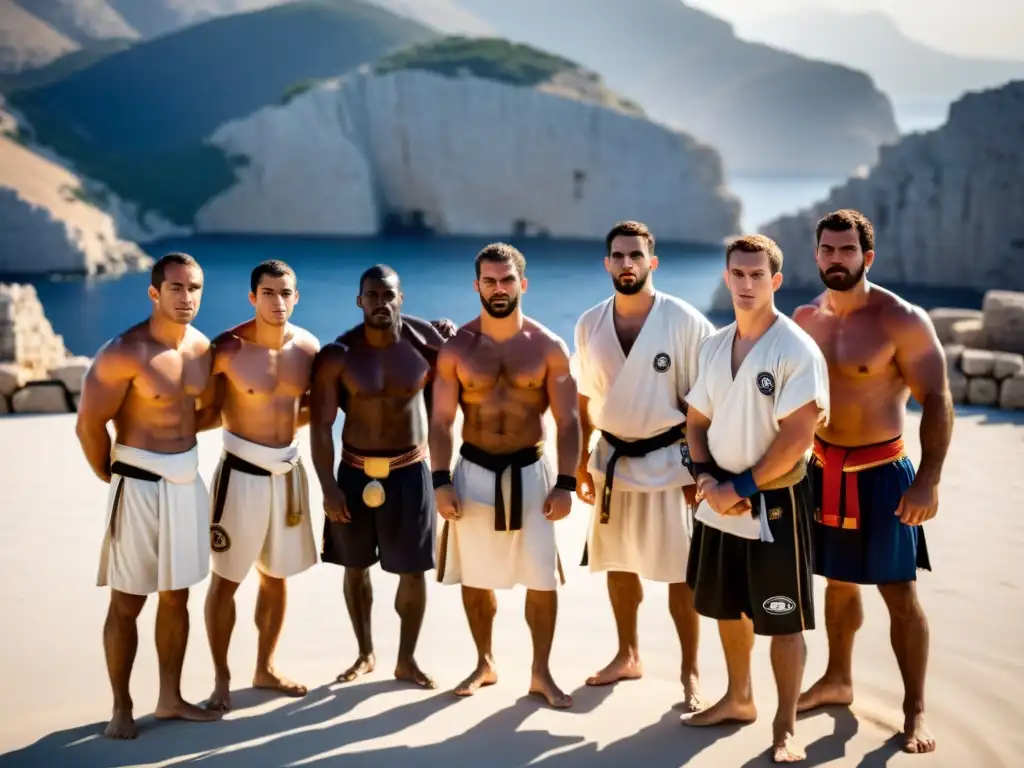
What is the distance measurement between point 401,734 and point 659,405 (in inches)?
67.8

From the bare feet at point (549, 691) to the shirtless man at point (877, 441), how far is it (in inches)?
47.9

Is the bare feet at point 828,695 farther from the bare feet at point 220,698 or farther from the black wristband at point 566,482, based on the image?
the bare feet at point 220,698

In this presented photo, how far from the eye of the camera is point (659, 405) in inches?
183

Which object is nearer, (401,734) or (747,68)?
(401,734)

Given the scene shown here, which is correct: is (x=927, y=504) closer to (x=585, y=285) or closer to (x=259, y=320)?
(x=259, y=320)

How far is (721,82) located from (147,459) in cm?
11375

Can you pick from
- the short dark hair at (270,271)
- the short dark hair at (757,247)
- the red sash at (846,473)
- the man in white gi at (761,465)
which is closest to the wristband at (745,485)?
the man in white gi at (761,465)

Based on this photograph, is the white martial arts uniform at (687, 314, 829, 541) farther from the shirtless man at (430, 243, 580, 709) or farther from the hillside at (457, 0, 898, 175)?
the hillside at (457, 0, 898, 175)

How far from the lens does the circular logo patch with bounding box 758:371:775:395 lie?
3818mm

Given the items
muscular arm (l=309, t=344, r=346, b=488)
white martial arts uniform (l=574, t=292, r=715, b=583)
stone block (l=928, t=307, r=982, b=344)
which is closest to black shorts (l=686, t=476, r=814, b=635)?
white martial arts uniform (l=574, t=292, r=715, b=583)

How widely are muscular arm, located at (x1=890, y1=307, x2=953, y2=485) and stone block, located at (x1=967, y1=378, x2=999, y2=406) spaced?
8169 millimetres

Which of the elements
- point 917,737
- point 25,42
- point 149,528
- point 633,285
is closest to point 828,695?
point 917,737

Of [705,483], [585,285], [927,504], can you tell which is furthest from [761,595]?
[585,285]

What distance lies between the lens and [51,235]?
2909 cm
